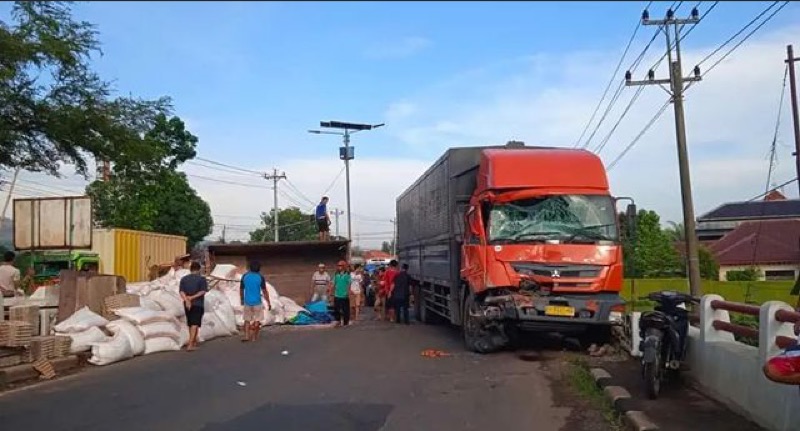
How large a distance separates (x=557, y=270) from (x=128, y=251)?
1638cm

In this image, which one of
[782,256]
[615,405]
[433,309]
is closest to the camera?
[615,405]

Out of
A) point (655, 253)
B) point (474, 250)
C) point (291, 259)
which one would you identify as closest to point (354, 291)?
point (291, 259)

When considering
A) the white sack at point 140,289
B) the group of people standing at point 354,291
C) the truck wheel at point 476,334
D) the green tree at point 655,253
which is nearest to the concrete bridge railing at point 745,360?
the truck wheel at point 476,334

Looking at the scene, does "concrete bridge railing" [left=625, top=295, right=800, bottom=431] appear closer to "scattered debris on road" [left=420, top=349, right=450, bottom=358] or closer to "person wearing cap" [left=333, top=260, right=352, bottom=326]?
"scattered debris on road" [left=420, top=349, right=450, bottom=358]

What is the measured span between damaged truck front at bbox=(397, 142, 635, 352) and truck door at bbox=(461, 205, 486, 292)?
0.02m

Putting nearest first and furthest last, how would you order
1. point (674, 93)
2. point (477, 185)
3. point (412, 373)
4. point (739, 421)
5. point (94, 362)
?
point (739, 421)
point (412, 373)
point (94, 362)
point (477, 185)
point (674, 93)

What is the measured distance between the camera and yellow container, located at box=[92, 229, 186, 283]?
24891 mm

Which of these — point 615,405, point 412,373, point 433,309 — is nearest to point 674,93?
point 433,309

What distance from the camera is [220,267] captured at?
75.0ft

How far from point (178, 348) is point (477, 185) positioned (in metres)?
6.35

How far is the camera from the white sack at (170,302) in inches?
641

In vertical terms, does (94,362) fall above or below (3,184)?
below

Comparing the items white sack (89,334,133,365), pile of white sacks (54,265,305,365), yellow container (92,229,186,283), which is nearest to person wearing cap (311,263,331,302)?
pile of white sacks (54,265,305,365)

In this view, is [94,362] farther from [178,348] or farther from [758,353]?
[758,353]
